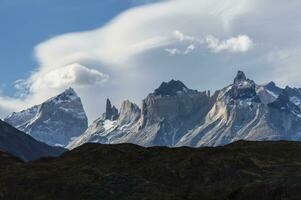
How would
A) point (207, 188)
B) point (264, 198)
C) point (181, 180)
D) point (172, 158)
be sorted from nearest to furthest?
point (264, 198) → point (207, 188) → point (181, 180) → point (172, 158)

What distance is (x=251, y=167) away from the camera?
182m

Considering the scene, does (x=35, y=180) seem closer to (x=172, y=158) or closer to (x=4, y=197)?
(x=4, y=197)

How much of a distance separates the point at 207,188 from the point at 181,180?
12542 millimetres

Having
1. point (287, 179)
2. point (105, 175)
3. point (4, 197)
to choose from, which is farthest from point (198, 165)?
point (4, 197)

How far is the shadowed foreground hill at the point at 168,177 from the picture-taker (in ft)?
513

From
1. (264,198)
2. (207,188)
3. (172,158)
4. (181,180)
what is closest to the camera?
(264,198)

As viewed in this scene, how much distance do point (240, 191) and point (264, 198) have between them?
6.42 m

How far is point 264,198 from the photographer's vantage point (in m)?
146

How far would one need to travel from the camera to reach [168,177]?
180 m

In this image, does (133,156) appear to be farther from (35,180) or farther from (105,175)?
(35,180)

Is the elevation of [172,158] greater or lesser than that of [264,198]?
greater

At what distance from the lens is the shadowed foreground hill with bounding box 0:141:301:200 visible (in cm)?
15638

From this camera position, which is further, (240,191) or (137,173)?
(137,173)

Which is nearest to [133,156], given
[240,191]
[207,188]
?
[207,188]
